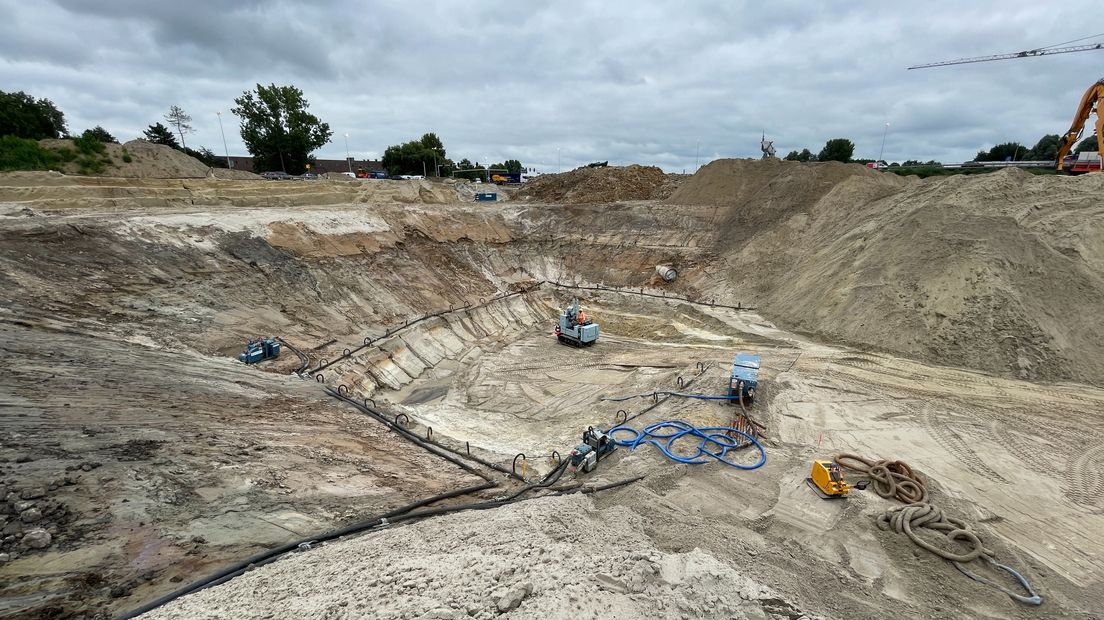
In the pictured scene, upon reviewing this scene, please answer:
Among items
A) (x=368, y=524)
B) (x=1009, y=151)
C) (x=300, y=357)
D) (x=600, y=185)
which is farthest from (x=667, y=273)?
(x=1009, y=151)

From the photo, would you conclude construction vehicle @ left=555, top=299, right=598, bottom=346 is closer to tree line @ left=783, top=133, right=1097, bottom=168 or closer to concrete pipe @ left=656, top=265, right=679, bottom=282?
concrete pipe @ left=656, top=265, right=679, bottom=282

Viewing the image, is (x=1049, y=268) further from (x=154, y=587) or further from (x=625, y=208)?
(x=154, y=587)

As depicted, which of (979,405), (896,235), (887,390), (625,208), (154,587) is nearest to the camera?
(154,587)

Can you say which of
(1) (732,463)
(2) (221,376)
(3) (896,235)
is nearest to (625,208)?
(3) (896,235)

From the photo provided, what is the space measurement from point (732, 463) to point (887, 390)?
6.56 m

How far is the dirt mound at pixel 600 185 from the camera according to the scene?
33.7 metres

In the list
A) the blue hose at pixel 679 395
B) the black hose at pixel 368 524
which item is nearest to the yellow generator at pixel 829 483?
the black hose at pixel 368 524

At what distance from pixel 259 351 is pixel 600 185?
27.8 metres

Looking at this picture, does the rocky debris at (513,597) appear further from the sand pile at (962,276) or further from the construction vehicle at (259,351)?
the sand pile at (962,276)

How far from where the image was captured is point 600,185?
113ft

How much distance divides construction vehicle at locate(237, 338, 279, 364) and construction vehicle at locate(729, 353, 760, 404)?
12698 mm

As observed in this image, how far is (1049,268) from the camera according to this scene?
1378 cm

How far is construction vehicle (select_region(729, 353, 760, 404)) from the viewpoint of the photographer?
11375 millimetres

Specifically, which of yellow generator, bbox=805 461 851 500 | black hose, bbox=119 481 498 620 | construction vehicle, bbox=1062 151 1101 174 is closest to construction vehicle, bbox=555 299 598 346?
yellow generator, bbox=805 461 851 500
